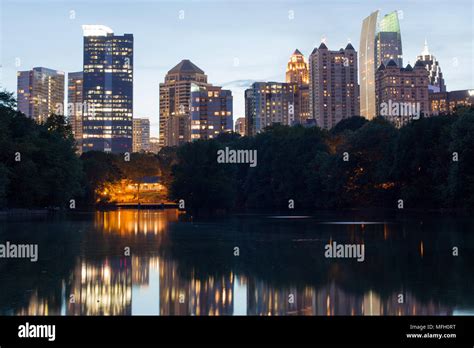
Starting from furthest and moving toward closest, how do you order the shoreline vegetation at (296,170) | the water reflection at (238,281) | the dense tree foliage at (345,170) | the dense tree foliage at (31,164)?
the dense tree foliage at (345,170) → the shoreline vegetation at (296,170) → the dense tree foliage at (31,164) → the water reflection at (238,281)

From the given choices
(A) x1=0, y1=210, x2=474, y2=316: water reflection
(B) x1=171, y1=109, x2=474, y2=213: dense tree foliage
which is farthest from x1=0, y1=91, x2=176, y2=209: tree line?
(A) x1=0, y1=210, x2=474, y2=316: water reflection

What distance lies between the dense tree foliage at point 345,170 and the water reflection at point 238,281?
123ft

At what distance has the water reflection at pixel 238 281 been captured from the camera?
15.4 meters

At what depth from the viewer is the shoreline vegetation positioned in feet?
216

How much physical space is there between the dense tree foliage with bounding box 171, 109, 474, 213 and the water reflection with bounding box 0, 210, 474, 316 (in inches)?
1480

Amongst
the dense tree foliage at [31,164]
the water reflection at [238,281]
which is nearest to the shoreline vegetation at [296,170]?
the dense tree foliage at [31,164]

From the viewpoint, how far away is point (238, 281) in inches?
771

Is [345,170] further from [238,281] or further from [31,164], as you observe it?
[238,281]

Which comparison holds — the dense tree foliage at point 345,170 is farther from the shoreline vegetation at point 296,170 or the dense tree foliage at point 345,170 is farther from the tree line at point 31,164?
the tree line at point 31,164

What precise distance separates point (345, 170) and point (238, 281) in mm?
74281

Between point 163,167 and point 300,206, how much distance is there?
8816cm

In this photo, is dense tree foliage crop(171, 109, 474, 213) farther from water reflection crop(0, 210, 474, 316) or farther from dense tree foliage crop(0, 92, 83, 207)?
water reflection crop(0, 210, 474, 316)

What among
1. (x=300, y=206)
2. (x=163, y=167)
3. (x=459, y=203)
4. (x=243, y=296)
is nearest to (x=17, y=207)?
(x=300, y=206)

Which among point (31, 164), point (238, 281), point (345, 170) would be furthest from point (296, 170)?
Result: point (238, 281)
